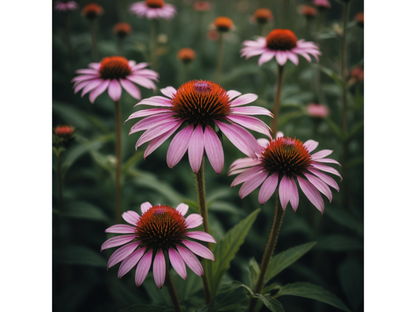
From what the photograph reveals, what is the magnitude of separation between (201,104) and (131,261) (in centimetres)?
44

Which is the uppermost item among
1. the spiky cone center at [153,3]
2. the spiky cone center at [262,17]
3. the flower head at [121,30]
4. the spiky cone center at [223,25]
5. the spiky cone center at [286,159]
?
the spiky cone center at [153,3]

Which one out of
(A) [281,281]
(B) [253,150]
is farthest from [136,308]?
(A) [281,281]

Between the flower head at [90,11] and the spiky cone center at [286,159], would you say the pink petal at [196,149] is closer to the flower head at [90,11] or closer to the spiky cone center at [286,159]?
the spiky cone center at [286,159]

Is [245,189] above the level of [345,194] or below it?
above

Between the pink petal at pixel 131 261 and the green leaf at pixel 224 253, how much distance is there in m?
0.26

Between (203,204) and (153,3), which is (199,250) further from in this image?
(153,3)

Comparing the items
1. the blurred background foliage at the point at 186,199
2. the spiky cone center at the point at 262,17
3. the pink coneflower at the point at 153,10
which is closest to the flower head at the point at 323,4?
the blurred background foliage at the point at 186,199

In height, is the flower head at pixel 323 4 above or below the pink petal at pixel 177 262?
above

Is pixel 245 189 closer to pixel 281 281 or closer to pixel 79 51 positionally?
pixel 281 281

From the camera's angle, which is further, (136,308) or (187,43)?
(187,43)

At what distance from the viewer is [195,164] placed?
728 millimetres

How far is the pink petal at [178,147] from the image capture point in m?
0.75

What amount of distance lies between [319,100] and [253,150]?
1531 mm
